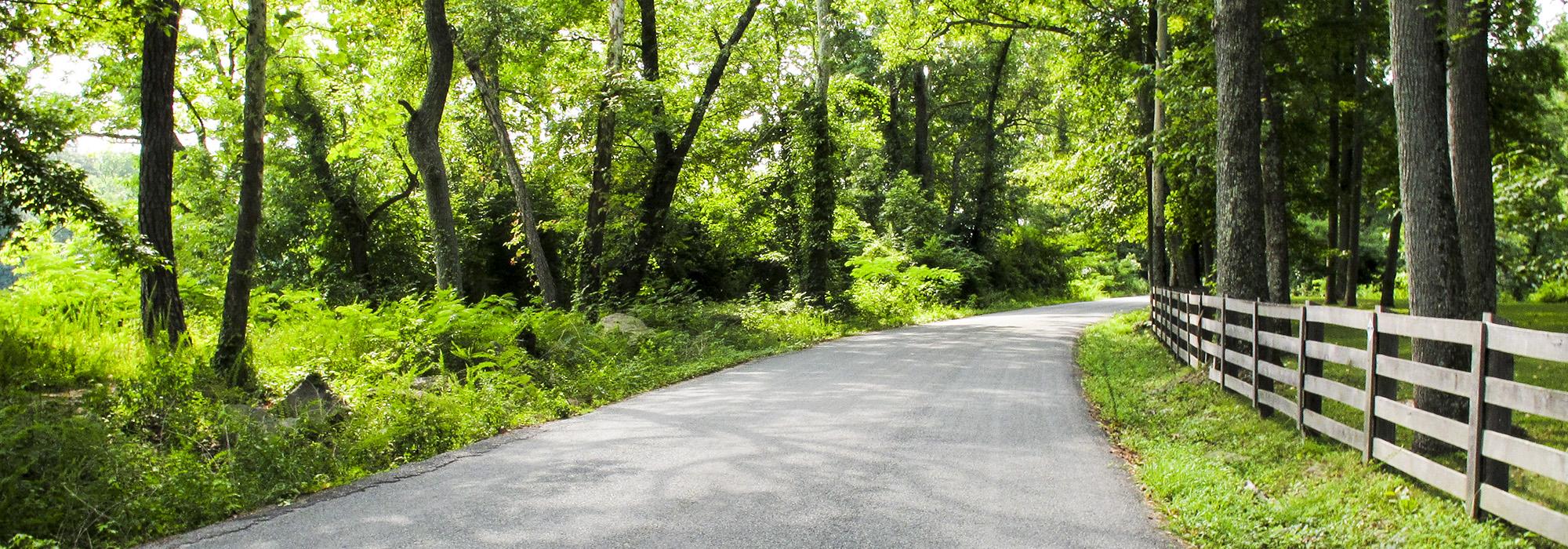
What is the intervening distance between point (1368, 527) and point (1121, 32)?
1760 centimetres

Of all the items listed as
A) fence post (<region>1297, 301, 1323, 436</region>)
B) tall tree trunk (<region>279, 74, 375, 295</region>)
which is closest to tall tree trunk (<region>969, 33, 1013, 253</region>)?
tall tree trunk (<region>279, 74, 375, 295</region>)

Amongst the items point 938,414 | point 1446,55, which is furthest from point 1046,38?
point 938,414

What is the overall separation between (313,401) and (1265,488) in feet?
24.1

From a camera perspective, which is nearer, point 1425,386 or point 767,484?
point 1425,386

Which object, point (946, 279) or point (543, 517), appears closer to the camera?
point (543, 517)

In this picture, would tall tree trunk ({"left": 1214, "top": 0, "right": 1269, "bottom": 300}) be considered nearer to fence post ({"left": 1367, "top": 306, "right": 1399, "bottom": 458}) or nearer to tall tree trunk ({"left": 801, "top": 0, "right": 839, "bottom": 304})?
fence post ({"left": 1367, "top": 306, "right": 1399, "bottom": 458})

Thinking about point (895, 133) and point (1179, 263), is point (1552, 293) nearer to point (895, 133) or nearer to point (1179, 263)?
point (1179, 263)

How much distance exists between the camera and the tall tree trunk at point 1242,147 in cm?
1101

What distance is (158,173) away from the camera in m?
8.76

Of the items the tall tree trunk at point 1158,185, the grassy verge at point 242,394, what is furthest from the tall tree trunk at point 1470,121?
the grassy verge at point 242,394

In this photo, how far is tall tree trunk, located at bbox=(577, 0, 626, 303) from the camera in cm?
1833

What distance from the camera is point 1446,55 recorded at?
911 cm

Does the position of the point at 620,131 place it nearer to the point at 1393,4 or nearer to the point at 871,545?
the point at 1393,4

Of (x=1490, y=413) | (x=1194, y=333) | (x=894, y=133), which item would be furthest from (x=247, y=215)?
(x=894, y=133)
